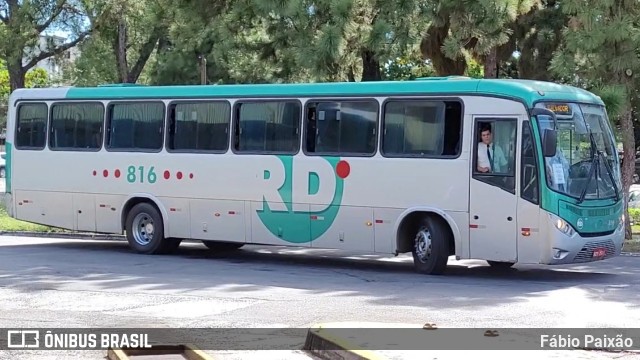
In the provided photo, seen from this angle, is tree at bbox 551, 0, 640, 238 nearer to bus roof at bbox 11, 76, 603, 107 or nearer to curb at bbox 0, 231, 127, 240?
bus roof at bbox 11, 76, 603, 107

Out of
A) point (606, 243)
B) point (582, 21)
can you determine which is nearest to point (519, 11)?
point (582, 21)

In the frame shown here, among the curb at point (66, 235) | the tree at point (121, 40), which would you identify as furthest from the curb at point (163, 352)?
the tree at point (121, 40)

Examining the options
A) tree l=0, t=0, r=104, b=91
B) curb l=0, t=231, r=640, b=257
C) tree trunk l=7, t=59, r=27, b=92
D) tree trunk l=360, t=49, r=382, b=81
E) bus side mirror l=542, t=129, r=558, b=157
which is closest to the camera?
bus side mirror l=542, t=129, r=558, b=157

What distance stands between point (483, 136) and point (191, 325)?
6197 millimetres

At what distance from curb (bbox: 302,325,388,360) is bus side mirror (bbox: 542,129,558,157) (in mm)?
6097

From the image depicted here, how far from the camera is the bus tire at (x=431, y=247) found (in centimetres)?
1577

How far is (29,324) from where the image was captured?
1128 cm

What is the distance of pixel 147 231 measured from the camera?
19.5m

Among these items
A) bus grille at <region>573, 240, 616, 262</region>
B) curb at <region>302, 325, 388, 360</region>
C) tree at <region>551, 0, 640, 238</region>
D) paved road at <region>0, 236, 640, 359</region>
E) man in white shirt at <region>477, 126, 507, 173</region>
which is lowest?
paved road at <region>0, 236, 640, 359</region>

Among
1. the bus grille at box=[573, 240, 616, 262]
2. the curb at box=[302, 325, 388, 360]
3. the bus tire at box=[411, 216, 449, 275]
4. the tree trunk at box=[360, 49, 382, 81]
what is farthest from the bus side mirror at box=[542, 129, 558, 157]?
the tree trunk at box=[360, 49, 382, 81]

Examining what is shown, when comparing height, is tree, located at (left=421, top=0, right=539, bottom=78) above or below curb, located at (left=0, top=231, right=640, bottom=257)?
above

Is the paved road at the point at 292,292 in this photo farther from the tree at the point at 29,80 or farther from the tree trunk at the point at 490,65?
the tree at the point at 29,80

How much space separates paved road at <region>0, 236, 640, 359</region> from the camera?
37.9 feet

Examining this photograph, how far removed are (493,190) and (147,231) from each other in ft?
23.4
